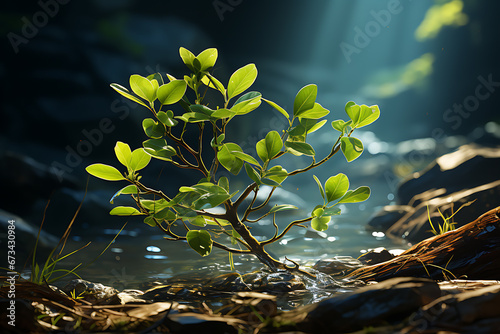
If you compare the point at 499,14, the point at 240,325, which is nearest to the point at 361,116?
the point at 240,325

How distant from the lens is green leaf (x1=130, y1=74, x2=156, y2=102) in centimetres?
121

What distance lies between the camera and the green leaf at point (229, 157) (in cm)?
123

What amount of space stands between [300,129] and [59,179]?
408 cm

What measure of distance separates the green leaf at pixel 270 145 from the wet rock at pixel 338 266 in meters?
0.80

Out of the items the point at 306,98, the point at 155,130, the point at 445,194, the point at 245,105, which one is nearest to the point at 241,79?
the point at 245,105

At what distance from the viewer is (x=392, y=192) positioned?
26.1 ft

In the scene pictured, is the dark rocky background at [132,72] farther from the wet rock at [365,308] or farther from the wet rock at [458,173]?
the wet rock at [365,308]

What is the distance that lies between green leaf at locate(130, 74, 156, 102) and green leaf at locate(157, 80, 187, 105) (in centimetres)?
3

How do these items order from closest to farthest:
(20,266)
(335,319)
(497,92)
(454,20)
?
1. (335,319)
2. (20,266)
3. (497,92)
4. (454,20)

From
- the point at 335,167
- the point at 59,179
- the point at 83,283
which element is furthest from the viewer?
the point at 335,167

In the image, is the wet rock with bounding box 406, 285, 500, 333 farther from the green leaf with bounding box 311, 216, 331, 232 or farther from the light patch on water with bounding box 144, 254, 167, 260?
the light patch on water with bounding box 144, 254, 167, 260

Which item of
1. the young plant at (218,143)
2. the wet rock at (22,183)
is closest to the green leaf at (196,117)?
the young plant at (218,143)

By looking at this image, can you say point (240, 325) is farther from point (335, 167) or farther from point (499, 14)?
point (499, 14)

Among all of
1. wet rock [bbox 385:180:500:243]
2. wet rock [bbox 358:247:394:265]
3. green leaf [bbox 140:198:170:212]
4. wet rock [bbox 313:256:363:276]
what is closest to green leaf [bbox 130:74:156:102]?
green leaf [bbox 140:198:170:212]
